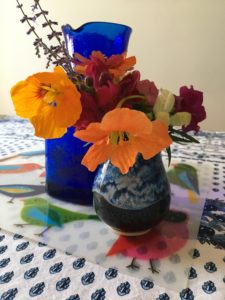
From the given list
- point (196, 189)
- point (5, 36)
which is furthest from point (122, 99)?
point (5, 36)

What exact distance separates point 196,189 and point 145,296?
37cm

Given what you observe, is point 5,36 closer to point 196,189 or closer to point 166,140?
point 196,189

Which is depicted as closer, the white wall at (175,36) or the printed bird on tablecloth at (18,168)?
the printed bird on tablecloth at (18,168)

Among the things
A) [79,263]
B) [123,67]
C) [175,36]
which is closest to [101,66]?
[123,67]

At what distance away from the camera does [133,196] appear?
1.43ft

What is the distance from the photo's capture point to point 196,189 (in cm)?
68

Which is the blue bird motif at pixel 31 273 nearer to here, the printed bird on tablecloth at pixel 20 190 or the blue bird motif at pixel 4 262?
the blue bird motif at pixel 4 262

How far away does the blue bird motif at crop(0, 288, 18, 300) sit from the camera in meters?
0.35

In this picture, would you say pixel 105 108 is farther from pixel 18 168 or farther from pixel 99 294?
pixel 18 168

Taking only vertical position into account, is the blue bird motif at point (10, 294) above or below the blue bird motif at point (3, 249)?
above

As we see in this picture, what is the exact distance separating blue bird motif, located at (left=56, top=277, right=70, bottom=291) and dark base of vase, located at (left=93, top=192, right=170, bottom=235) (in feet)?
0.36

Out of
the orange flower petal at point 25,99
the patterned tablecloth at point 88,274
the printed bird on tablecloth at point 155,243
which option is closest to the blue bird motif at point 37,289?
the patterned tablecloth at point 88,274

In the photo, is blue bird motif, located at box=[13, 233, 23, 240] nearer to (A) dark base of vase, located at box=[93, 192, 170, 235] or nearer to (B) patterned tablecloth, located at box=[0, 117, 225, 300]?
(B) patterned tablecloth, located at box=[0, 117, 225, 300]

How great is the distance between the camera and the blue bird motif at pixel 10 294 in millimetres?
345
